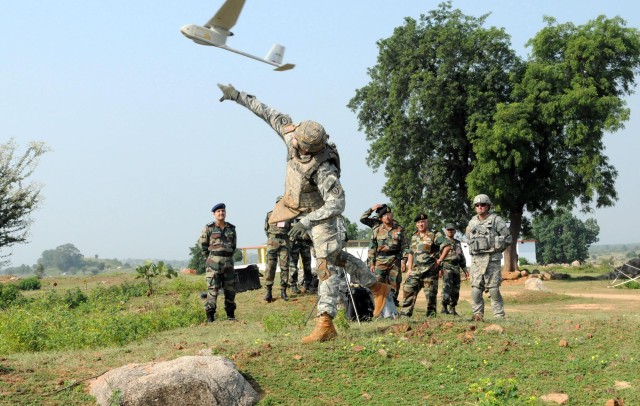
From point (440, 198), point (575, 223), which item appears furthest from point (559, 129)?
point (575, 223)

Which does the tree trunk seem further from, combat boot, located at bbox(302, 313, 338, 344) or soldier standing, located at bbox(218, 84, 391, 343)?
combat boot, located at bbox(302, 313, 338, 344)

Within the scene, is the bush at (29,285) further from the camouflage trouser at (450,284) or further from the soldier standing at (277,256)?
the camouflage trouser at (450,284)

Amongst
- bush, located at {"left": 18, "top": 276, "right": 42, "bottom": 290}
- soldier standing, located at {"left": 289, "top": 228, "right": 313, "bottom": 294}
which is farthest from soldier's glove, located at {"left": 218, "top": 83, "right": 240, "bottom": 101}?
bush, located at {"left": 18, "top": 276, "right": 42, "bottom": 290}

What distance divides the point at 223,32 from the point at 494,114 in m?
22.7

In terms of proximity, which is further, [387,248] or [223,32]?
[387,248]

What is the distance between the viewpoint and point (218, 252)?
43.0 ft

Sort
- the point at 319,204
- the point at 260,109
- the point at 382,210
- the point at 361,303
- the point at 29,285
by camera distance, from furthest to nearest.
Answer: the point at 29,285 < the point at 382,210 < the point at 361,303 < the point at 260,109 < the point at 319,204

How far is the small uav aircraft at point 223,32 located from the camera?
11977mm

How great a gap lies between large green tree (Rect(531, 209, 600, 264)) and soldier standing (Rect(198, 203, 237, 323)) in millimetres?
66241

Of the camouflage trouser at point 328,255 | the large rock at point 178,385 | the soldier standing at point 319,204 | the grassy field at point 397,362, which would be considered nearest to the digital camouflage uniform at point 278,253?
the grassy field at point 397,362

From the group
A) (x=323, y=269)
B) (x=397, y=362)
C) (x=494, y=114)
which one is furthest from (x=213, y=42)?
(x=494, y=114)

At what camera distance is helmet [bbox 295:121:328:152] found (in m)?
9.36

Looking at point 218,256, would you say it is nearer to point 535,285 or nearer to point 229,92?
point 229,92

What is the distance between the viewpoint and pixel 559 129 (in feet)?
111
